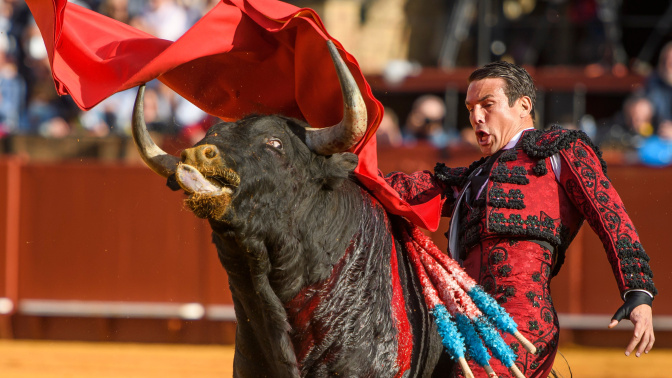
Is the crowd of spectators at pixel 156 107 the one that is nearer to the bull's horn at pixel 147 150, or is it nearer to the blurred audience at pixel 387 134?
the blurred audience at pixel 387 134

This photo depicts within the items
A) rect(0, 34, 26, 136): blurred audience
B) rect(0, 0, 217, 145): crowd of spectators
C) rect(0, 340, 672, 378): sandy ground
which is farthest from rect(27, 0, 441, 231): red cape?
rect(0, 34, 26, 136): blurred audience

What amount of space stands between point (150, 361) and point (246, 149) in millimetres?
4304

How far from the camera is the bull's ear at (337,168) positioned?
8.07ft

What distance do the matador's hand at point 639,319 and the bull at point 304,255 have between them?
574 mm

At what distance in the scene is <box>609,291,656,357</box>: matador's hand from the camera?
2.29 m

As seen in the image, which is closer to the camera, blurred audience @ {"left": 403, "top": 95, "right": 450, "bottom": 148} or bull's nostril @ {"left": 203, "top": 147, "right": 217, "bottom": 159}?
bull's nostril @ {"left": 203, "top": 147, "right": 217, "bottom": 159}

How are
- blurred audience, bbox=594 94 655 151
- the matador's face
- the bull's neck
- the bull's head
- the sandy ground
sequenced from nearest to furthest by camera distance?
the bull's head < the bull's neck < the matador's face < the sandy ground < blurred audience, bbox=594 94 655 151

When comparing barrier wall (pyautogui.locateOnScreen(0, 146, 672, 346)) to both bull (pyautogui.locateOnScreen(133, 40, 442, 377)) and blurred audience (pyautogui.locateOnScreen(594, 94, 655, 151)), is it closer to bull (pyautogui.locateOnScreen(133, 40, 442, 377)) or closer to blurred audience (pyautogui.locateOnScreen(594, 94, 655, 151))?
blurred audience (pyautogui.locateOnScreen(594, 94, 655, 151))

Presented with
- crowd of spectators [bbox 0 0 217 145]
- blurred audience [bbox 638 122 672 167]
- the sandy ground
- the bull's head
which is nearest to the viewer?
the bull's head

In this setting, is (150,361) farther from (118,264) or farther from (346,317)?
(346,317)

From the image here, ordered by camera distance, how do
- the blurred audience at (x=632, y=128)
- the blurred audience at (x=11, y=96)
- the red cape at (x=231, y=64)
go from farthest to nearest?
the blurred audience at (x=11, y=96), the blurred audience at (x=632, y=128), the red cape at (x=231, y=64)

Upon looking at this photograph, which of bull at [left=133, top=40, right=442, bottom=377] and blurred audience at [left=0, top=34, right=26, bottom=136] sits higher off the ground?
blurred audience at [left=0, top=34, right=26, bottom=136]

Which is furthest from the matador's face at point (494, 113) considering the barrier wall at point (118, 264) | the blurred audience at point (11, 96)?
the blurred audience at point (11, 96)

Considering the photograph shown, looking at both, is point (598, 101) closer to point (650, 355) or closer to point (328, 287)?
point (650, 355)
